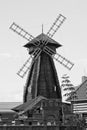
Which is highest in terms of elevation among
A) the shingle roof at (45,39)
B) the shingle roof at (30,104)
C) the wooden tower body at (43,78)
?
the shingle roof at (45,39)

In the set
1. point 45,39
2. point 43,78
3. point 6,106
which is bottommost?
point 6,106

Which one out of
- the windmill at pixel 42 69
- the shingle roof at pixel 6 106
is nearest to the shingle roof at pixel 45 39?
the windmill at pixel 42 69

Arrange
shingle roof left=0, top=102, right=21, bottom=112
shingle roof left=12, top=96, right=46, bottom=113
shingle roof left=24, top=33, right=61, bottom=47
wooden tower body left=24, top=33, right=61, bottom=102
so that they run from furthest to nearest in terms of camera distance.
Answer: shingle roof left=0, top=102, right=21, bottom=112
shingle roof left=24, top=33, right=61, bottom=47
wooden tower body left=24, top=33, right=61, bottom=102
shingle roof left=12, top=96, right=46, bottom=113

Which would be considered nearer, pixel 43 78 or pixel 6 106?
pixel 43 78

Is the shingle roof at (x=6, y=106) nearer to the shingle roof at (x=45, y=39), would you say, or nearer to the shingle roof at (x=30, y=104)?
the shingle roof at (x=30, y=104)

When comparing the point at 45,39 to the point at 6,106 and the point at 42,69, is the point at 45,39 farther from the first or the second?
the point at 6,106

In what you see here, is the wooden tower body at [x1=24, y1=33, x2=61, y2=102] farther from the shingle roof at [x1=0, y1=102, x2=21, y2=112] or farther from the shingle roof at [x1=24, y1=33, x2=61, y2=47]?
the shingle roof at [x1=0, y1=102, x2=21, y2=112]

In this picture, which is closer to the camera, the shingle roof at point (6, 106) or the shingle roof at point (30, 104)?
the shingle roof at point (30, 104)

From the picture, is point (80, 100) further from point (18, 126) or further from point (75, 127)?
point (18, 126)

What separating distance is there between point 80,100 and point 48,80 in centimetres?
612

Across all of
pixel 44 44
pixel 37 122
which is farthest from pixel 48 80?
pixel 37 122

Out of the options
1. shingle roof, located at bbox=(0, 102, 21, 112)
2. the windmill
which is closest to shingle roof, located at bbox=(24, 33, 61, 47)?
the windmill

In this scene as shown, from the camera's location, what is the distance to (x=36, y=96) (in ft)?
173

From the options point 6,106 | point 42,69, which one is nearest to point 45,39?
point 42,69
